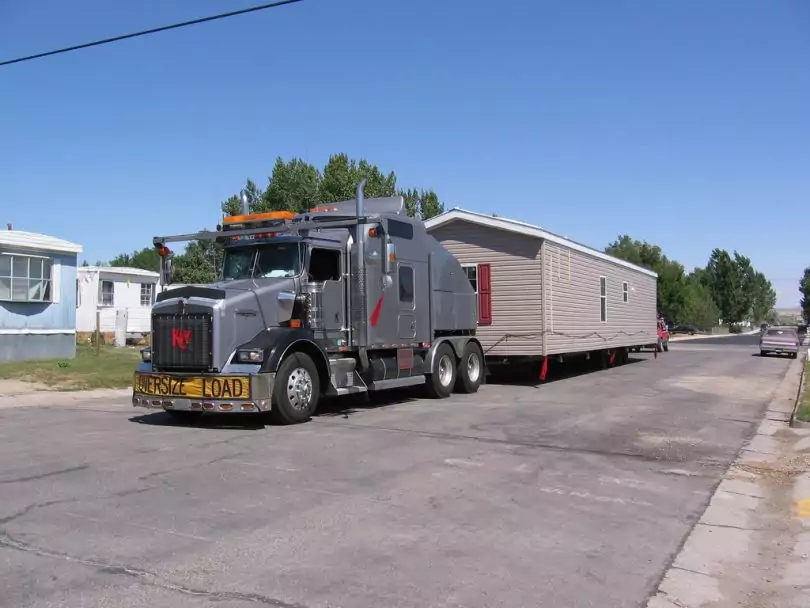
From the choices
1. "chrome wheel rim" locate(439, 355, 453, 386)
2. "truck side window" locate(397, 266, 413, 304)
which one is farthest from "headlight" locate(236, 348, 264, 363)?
"chrome wheel rim" locate(439, 355, 453, 386)

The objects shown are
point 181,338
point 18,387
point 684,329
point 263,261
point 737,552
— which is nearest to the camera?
point 737,552

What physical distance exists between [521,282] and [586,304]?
366 centimetres

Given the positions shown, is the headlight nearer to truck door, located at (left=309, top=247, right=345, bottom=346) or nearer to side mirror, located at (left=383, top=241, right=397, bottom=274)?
truck door, located at (left=309, top=247, right=345, bottom=346)

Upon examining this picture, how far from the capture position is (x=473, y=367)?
1584cm

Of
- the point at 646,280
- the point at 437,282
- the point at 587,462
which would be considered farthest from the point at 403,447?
the point at 646,280

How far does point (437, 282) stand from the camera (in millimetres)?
14602

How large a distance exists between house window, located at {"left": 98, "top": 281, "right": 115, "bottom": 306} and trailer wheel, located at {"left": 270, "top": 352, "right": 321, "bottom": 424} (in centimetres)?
2237

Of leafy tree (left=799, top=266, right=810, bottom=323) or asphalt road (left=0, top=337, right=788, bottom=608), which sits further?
leafy tree (left=799, top=266, right=810, bottom=323)

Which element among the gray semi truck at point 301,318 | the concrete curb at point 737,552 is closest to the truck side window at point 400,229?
the gray semi truck at point 301,318

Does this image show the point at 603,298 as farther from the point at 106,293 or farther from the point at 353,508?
the point at 106,293

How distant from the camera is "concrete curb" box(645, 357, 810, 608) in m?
4.45

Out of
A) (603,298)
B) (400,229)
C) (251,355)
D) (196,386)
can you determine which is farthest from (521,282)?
(196,386)

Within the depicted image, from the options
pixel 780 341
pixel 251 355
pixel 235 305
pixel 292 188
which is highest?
pixel 292 188

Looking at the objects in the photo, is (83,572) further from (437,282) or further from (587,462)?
(437,282)
